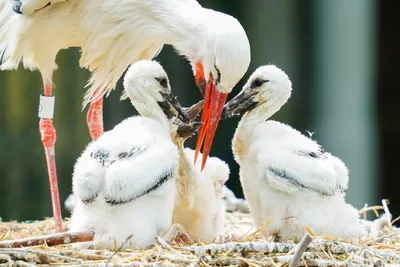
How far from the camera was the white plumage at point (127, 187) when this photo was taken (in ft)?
12.9

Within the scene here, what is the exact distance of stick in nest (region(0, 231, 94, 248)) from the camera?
402cm

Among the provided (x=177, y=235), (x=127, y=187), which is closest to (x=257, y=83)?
(x=177, y=235)

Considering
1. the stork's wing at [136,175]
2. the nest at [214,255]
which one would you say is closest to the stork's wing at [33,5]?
the stork's wing at [136,175]

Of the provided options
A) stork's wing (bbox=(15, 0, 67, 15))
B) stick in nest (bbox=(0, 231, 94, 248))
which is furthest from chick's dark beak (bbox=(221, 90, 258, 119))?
stork's wing (bbox=(15, 0, 67, 15))

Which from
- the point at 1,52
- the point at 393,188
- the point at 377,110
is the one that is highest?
the point at 1,52

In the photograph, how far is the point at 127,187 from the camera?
3.91 meters

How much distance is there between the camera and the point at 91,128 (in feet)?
17.8

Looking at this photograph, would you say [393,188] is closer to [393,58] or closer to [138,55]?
[393,58]

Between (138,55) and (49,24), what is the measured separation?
47 centimetres

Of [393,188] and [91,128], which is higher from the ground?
[91,128]

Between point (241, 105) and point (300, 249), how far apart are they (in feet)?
3.39

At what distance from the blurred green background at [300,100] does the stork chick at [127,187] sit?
3270 mm

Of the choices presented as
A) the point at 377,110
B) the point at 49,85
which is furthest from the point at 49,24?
the point at 377,110

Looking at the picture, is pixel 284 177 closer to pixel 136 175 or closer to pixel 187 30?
pixel 136 175
